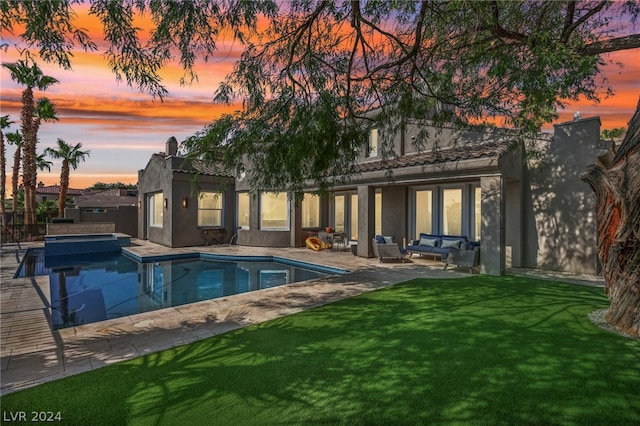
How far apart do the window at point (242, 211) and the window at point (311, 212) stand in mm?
3630

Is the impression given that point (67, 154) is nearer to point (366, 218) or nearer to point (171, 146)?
point (171, 146)

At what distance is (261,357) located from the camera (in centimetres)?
508

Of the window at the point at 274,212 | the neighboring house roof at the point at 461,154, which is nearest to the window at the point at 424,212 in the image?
the neighboring house roof at the point at 461,154

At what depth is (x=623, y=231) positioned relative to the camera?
609 centimetres

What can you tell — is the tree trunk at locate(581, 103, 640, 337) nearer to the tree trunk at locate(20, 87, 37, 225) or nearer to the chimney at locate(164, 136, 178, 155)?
the chimney at locate(164, 136, 178, 155)

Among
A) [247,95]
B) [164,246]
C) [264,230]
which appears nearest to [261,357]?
[247,95]

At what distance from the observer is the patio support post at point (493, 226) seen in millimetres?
10906

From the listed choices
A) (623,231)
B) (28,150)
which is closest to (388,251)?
(623,231)

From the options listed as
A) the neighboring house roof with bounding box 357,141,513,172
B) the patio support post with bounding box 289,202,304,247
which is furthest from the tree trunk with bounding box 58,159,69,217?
the neighboring house roof with bounding box 357,141,513,172

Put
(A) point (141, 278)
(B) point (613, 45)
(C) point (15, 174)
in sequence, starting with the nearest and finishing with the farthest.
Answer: (B) point (613, 45) → (A) point (141, 278) → (C) point (15, 174)

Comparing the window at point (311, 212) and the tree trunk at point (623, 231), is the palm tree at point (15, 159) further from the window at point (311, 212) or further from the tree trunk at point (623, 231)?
the tree trunk at point (623, 231)

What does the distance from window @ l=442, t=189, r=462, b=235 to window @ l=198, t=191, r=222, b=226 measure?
1363 centimetres

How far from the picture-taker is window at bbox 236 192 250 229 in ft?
69.0

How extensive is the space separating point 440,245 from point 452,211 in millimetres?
1847
